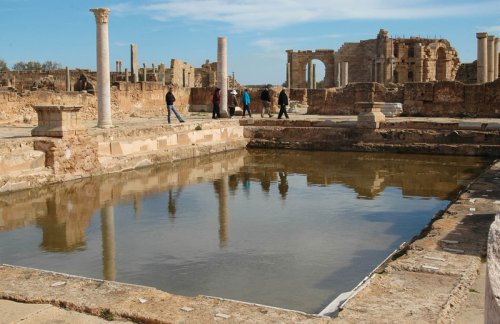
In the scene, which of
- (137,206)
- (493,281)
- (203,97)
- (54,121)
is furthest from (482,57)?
(493,281)

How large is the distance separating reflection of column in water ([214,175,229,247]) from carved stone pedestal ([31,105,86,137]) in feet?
10.4

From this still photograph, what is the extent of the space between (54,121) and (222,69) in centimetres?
1053

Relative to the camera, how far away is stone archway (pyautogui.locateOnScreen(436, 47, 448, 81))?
48969 mm

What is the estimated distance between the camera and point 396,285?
4.43 meters

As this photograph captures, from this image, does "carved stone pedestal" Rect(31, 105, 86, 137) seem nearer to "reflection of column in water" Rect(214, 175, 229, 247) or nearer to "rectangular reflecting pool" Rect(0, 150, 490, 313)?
"rectangular reflecting pool" Rect(0, 150, 490, 313)

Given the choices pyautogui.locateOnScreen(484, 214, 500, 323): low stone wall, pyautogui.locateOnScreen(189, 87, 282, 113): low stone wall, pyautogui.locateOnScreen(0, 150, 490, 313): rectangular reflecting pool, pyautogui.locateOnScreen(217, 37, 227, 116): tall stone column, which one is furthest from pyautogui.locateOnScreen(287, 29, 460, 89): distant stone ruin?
pyautogui.locateOnScreen(484, 214, 500, 323): low stone wall

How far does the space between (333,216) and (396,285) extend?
392 centimetres

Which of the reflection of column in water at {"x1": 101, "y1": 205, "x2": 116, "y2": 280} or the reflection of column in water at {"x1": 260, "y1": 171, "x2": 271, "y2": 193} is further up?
the reflection of column in water at {"x1": 260, "y1": 171, "x2": 271, "y2": 193}

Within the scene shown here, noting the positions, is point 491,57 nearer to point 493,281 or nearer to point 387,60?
point 387,60

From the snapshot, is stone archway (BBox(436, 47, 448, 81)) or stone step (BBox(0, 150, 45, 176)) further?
stone archway (BBox(436, 47, 448, 81))

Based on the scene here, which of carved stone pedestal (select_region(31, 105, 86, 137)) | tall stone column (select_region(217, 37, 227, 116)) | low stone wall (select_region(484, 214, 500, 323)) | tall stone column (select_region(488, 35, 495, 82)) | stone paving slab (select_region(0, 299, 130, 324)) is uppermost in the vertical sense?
tall stone column (select_region(488, 35, 495, 82))

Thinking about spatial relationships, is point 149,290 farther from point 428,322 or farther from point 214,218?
point 214,218

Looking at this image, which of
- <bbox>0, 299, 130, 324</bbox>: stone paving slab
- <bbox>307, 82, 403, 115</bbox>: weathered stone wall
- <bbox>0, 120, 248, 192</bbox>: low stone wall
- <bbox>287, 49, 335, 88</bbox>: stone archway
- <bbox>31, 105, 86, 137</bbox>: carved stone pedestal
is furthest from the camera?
<bbox>287, 49, 335, 88</bbox>: stone archway

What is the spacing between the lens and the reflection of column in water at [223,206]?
23.5ft
